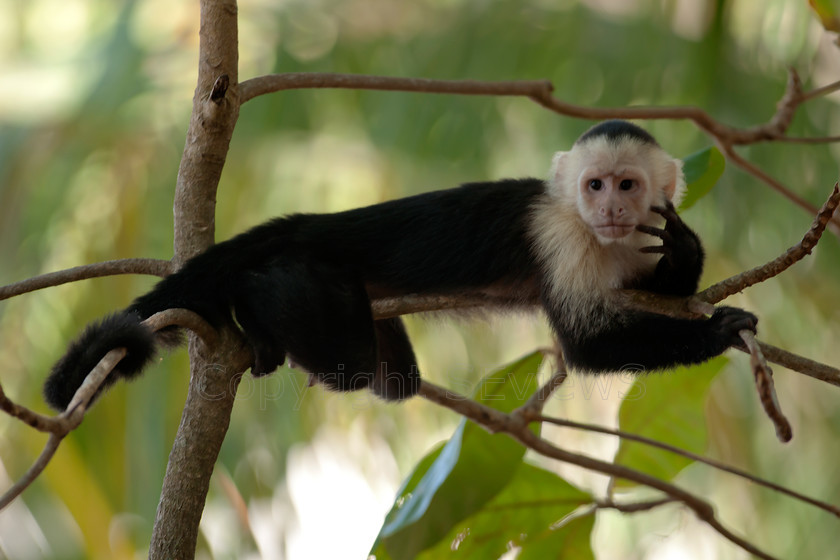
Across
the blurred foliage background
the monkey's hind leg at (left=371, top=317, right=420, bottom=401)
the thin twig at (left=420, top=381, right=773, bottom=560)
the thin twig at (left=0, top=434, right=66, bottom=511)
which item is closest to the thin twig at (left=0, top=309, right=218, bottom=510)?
the thin twig at (left=0, top=434, right=66, bottom=511)

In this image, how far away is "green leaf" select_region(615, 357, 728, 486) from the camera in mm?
2242

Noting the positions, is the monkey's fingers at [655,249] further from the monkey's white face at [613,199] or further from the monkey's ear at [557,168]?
the monkey's ear at [557,168]

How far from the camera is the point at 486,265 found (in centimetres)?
237

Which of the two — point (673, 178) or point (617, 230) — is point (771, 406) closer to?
point (617, 230)

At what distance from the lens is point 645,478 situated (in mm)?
1652

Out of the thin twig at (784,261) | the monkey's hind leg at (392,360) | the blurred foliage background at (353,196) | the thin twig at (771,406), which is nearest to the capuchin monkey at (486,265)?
the monkey's hind leg at (392,360)

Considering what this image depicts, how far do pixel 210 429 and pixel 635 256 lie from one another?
1.26 meters

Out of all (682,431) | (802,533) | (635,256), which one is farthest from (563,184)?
(802,533)

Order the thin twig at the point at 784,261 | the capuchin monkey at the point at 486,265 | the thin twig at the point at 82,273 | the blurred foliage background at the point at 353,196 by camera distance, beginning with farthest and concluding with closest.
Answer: the blurred foliage background at the point at 353,196
the capuchin monkey at the point at 486,265
the thin twig at the point at 82,273
the thin twig at the point at 784,261

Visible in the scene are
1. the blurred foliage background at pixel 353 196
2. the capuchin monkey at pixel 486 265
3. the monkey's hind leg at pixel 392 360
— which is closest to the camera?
the capuchin monkey at pixel 486 265

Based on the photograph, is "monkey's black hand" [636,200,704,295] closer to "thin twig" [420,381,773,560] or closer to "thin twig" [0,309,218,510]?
"thin twig" [420,381,773,560]

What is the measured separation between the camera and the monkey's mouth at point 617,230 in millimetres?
2215

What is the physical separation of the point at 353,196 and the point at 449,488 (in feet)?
10.1

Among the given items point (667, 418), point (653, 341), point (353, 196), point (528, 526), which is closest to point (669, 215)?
point (653, 341)
